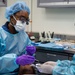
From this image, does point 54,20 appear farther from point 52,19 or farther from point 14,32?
point 14,32

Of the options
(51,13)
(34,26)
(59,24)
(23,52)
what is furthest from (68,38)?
(23,52)

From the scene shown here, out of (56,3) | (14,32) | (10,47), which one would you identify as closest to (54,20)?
(56,3)

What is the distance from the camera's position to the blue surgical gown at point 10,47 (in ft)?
4.56

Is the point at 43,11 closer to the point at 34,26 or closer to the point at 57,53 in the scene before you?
the point at 34,26

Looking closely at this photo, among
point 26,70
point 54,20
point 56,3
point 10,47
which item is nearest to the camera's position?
point 26,70

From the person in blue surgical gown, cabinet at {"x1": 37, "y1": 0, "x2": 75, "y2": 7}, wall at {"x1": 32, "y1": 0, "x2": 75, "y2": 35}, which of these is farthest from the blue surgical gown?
wall at {"x1": 32, "y1": 0, "x2": 75, "y2": 35}

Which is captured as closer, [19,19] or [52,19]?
[19,19]

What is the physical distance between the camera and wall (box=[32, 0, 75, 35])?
2.96 metres

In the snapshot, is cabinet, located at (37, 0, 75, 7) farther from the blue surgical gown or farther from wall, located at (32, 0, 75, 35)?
the blue surgical gown

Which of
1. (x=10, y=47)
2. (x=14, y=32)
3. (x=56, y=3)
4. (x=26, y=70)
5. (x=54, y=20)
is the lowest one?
(x=26, y=70)

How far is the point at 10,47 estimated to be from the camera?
5.35 ft

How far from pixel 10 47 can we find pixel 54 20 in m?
1.61

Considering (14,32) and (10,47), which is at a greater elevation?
(14,32)

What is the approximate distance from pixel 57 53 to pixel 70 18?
0.76 m
